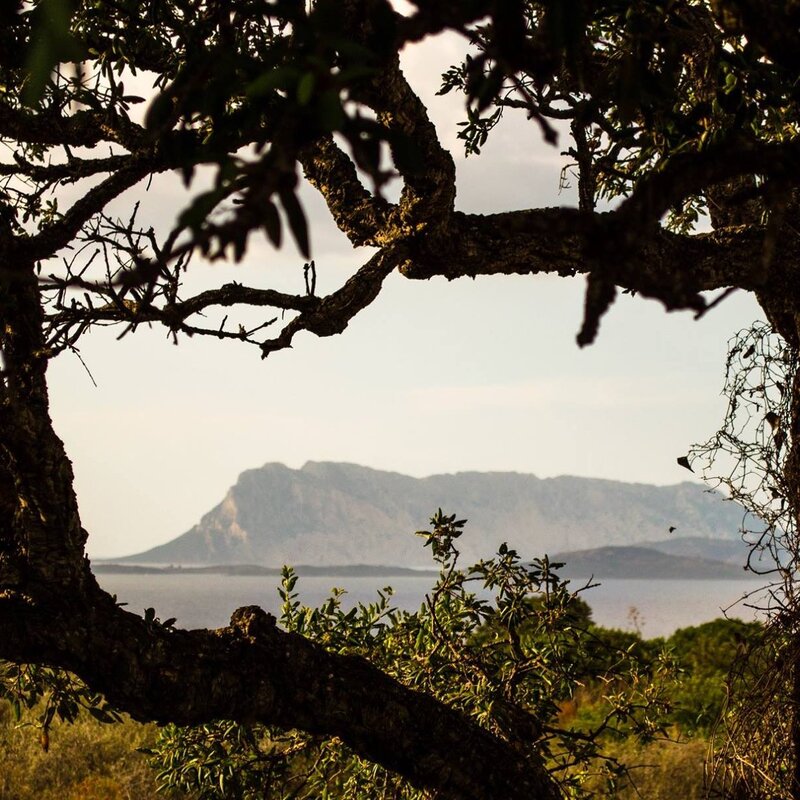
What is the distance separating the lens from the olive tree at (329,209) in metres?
1.81

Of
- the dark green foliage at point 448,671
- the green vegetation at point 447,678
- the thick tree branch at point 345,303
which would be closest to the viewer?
the thick tree branch at point 345,303

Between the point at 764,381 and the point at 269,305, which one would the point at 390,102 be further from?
the point at 764,381

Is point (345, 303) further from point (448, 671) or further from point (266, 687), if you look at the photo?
point (448, 671)

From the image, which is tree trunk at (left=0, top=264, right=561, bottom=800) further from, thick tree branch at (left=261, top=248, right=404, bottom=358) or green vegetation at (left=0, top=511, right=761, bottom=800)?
thick tree branch at (left=261, top=248, right=404, bottom=358)

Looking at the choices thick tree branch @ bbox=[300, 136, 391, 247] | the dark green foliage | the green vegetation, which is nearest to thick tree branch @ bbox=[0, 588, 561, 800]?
the green vegetation

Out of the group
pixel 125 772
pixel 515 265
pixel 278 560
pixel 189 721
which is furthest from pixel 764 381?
pixel 278 560

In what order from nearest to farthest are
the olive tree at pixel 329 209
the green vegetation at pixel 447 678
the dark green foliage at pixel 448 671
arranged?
the olive tree at pixel 329 209 → the green vegetation at pixel 447 678 → the dark green foliage at pixel 448 671

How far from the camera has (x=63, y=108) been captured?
6.08 metres

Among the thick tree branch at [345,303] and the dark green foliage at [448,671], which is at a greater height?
the thick tree branch at [345,303]

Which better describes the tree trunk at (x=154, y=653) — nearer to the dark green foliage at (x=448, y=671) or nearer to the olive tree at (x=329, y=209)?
the olive tree at (x=329, y=209)

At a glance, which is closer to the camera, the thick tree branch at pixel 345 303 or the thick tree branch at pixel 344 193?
the thick tree branch at pixel 345 303

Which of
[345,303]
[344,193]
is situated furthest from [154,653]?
[344,193]

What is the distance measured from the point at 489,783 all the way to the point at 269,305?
8.18 feet

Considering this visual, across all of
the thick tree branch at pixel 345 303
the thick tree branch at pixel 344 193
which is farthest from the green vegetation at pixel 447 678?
the thick tree branch at pixel 344 193
